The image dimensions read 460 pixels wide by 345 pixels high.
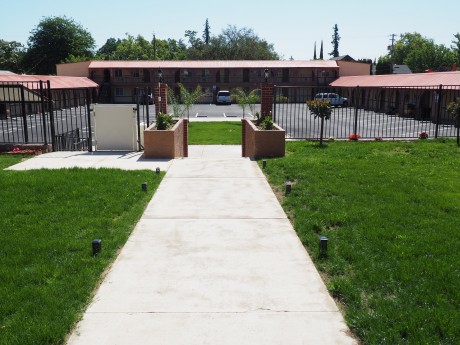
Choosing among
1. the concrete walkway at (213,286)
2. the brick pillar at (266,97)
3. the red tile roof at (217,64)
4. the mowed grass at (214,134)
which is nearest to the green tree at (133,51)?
the red tile roof at (217,64)

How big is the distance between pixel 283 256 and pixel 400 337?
1.99 meters

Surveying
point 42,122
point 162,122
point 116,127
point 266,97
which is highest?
point 266,97

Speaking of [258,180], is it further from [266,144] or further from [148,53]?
[148,53]

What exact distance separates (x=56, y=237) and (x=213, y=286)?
245 centimetres

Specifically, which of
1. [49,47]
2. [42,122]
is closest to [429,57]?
[49,47]

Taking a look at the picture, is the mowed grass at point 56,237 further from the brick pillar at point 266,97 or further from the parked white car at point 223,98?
the parked white car at point 223,98

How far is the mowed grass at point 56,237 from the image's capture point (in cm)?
404

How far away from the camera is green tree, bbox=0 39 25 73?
78500mm

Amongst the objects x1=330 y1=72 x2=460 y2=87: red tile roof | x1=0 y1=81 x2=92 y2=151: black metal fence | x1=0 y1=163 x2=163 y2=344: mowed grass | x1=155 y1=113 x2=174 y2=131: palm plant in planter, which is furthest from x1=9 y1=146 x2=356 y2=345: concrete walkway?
x1=330 y1=72 x2=460 y2=87: red tile roof

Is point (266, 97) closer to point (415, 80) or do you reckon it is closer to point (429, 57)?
point (415, 80)

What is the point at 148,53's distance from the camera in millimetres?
93250

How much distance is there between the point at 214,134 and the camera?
23094mm

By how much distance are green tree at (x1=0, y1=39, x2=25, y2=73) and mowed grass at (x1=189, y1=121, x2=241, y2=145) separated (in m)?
60.2

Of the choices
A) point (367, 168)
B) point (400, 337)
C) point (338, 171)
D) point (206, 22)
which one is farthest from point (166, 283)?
point (206, 22)
